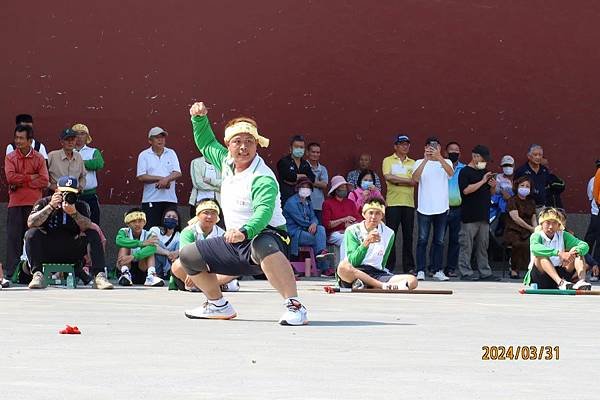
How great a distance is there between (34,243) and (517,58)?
965 centimetres

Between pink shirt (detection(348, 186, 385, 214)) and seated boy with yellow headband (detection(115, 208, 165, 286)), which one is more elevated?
pink shirt (detection(348, 186, 385, 214))

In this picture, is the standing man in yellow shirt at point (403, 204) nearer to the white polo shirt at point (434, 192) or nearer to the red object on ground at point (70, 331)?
the white polo shirt at point (434, 192)

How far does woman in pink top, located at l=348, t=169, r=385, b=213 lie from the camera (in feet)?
70.9

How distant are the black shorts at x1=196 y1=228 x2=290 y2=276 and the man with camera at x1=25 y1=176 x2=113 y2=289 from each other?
582 cm

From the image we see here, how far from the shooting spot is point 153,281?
18.2 meters

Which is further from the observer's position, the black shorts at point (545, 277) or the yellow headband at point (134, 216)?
the yellow headband at point (134, 216)

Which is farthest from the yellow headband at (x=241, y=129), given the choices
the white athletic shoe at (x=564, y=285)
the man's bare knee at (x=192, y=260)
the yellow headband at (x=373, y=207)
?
the white athletic shoe at (x=564, y=285)

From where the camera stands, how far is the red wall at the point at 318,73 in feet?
70.0

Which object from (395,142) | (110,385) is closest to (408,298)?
(395,142)

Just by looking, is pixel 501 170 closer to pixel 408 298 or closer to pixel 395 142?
pixel 395 142

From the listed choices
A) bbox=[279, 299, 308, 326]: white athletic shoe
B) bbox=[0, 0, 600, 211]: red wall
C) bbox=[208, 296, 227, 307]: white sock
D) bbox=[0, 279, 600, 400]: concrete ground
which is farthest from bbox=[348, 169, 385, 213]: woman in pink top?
bbox=[279, 299, 308, 326]: white athletic shoe
